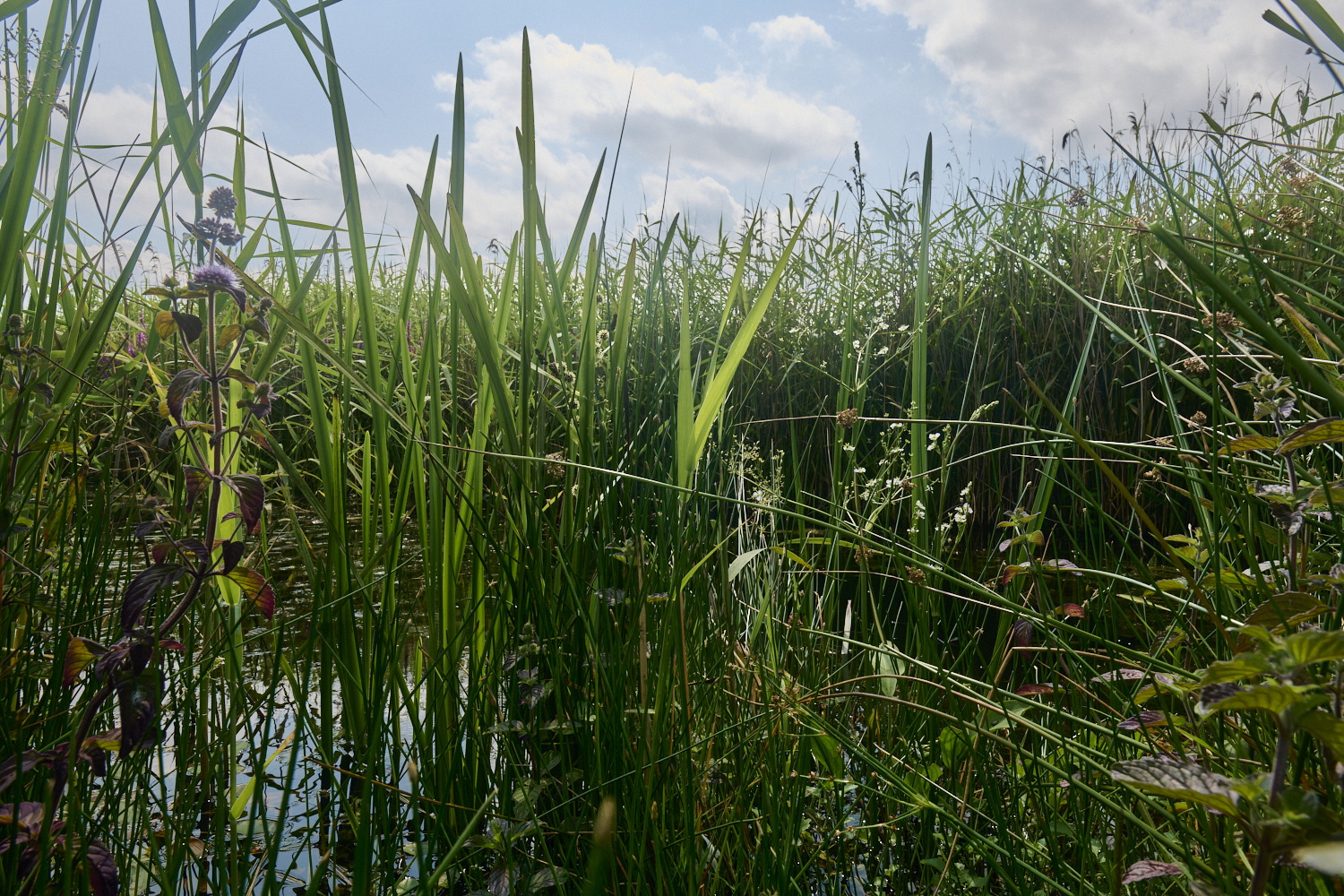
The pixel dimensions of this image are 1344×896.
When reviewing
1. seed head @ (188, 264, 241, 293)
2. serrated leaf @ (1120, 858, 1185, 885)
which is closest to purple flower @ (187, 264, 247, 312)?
seed head @ (188, 264, 241, 293)

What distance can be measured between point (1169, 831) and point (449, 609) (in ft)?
3.49

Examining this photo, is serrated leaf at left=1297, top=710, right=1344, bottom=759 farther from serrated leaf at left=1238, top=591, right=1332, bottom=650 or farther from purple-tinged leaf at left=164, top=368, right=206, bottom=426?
purple-tinged leaf at left=164, top=368, right=206, bottom=426

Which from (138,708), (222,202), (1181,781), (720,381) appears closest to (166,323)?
(222,202)

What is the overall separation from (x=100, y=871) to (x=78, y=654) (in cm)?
24

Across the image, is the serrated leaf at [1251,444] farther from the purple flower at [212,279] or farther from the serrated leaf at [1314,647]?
the purple flower at [212,279]

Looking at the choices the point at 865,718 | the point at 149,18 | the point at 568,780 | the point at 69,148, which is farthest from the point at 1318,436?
the point at 149,18

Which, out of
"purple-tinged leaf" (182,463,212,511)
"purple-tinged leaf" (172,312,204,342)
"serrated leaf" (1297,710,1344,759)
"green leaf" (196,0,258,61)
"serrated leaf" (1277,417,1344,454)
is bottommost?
"serrated leaf" (1297,710,1344,759)

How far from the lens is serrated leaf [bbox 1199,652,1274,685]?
1.40ft

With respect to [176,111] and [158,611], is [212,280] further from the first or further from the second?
[158,611]

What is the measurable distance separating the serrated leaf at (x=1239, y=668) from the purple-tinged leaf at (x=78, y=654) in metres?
1.06

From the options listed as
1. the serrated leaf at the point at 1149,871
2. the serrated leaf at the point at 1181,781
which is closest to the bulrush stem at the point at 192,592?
the serrated leaf at the point at 1181,781

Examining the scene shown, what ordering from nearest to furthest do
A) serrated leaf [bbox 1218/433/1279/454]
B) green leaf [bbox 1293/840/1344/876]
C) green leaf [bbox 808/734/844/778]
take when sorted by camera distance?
green leaf [bbox 1293/840/1344/876], serrated leaf [bbox 1218/433/1279/454], green leaf [bbox 808/734/844/778]

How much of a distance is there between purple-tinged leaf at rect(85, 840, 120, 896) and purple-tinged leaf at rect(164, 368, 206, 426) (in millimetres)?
474

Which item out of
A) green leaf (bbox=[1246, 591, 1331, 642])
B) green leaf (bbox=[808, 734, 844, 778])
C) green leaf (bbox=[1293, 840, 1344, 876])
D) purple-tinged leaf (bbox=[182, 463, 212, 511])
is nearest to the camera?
green leaf (bbox=[1293, 840, 1344, 876])
